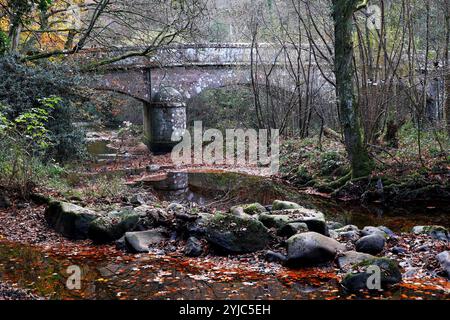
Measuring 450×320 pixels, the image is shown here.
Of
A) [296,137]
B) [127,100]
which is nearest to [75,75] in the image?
[296,137]

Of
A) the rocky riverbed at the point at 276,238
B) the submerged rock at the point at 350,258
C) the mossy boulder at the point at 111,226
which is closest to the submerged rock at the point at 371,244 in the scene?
the rocky riverbed at the point at 276,238

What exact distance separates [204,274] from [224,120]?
16.6 m

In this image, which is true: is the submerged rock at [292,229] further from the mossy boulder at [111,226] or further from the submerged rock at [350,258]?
the mossy boulder at [111,226]

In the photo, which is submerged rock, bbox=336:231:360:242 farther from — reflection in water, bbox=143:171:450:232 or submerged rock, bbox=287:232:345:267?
reflection in water, bbox=143:171:450:232

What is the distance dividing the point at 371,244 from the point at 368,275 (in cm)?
127

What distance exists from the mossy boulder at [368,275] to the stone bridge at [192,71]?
13021mm

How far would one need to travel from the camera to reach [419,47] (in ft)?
56.7

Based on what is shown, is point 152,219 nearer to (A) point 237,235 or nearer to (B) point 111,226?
(B) point 111,226

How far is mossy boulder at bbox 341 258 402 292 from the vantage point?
5.07 meters

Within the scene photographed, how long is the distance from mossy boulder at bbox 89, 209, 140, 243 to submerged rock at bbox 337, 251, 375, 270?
3.16 meters

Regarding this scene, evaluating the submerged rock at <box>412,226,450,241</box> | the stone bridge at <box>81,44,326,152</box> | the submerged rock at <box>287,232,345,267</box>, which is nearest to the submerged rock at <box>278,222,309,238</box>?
the submerged rock at <box>287,232,345,267</box>

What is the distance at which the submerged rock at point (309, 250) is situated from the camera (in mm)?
5926

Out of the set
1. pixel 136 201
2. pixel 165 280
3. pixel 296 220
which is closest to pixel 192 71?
pixel 136 201
